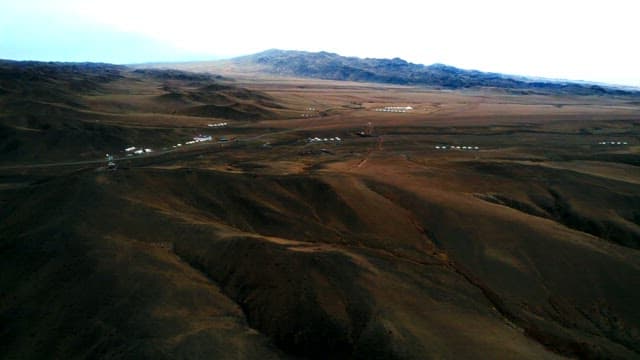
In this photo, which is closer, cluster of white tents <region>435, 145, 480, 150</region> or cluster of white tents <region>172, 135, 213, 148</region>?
cluster of white tents <region>435, 145, 480, 150</region>

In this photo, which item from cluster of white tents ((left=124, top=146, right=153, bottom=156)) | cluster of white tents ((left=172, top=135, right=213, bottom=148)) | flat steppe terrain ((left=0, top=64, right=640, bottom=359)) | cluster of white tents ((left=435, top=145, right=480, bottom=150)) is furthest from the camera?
cluster of white tents ((left=172, top=135, right=213, bottom=148))

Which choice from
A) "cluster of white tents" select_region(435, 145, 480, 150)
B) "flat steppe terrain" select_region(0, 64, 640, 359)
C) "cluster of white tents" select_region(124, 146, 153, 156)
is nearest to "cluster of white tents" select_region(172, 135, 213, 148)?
"cluster of white tents" select_region(124, 146, 153, 156)

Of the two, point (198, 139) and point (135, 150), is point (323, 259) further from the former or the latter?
Result: point (198, 139)

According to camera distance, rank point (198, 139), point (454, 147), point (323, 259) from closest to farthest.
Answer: point (323, 259) → point (454, 147) → point (198, 139)

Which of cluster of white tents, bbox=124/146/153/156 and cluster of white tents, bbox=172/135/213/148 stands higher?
cluster of white tents, bbox=172/135/213/148

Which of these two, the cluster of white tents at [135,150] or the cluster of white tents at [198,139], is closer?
the cluster of white tents at [135,150]

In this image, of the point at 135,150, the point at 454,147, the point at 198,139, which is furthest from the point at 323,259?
the point at 198,139

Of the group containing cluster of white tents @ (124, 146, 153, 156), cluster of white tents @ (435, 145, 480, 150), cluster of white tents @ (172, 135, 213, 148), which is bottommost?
cluster of white tents @ (124, 146, 153, 156)

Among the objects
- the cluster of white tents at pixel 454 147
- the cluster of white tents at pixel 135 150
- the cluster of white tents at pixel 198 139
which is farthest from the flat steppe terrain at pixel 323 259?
the cluster of white tents at pixel 198 139

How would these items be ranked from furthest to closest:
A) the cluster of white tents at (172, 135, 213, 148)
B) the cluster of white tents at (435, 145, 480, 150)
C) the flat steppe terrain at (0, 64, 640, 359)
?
the cluster of white tents at (172, 135, 213, 148), the cluster of white tents at (435, 145, 480, 150), the flat steppe terrain at (0, 64, 640, 359)

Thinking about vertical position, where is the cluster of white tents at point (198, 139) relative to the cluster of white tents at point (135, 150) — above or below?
above

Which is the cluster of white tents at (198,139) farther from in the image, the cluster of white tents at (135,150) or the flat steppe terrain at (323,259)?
the flat steppe terrain at (323,259)

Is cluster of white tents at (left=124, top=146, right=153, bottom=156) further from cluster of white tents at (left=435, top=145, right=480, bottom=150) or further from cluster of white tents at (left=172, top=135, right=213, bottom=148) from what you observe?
cluster of white tents at (left=435, top=145, right=480, bottom=150)
